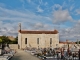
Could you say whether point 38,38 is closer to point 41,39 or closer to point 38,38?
point 38,38

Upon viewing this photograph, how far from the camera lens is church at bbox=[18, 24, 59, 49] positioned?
55469 millimetres

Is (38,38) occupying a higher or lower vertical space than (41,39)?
higher

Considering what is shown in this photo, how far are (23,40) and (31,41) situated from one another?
2322 millimetres

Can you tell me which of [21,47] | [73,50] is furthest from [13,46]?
[73,50]

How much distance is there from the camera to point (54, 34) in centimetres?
5609

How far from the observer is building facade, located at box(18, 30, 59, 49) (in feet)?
182

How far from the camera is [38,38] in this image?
56125mm

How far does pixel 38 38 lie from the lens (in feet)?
184

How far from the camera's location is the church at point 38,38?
182ft

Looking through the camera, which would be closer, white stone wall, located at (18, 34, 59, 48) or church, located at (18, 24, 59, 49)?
church, located at (18, 24, 59, 49)

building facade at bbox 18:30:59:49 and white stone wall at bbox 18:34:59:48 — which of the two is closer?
building facade at bbox 18:30:59:49

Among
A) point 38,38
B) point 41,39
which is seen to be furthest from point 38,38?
point 41,39

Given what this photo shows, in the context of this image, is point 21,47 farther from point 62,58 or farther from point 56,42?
point 62,58

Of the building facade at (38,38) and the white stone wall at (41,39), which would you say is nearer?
the building facade at (38,38)
